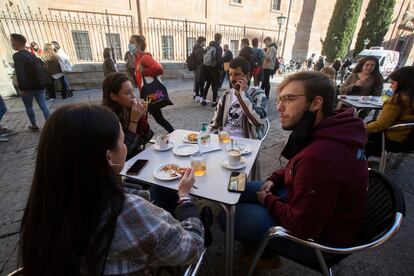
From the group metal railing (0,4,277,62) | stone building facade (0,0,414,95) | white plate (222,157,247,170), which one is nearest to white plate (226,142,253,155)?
white plate (222,157,247,170)

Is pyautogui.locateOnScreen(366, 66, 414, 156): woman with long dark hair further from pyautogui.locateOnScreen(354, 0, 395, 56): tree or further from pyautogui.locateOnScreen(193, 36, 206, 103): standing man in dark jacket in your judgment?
pyautogui.locateOnScreen(354, 0, 395, 56): tree

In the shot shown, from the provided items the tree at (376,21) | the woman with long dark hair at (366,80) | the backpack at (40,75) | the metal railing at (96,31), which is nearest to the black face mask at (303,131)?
the woman with long dark hair at (366,80)

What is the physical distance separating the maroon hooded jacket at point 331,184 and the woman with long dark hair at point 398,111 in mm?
1875

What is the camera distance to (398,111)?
2504mm

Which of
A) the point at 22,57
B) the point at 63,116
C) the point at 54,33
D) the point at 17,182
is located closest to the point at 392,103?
the point at 63,116

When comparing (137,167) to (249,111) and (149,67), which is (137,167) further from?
(149,67)

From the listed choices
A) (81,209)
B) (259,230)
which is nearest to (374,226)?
(259,230)

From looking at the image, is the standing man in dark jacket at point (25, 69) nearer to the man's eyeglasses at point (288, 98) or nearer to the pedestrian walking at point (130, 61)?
the pedestrian walking at point (130, 61)

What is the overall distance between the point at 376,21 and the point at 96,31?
804 inches

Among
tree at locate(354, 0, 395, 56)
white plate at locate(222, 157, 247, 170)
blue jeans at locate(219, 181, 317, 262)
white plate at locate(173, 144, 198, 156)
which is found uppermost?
tree at locate(354, 0, 395, 56)

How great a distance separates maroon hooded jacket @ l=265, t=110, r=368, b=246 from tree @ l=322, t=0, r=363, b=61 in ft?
67.1

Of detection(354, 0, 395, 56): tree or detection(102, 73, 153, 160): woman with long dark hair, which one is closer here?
detection(102, 73, 153, 160): woman with long dark hair

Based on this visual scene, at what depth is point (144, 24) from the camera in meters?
11.6

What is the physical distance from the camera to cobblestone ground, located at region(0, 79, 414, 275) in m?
1.76
